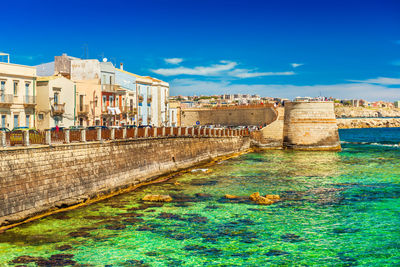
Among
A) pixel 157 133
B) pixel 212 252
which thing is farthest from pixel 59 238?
pixel 157 133

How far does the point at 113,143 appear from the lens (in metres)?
28.0

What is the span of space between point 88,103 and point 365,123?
159 m

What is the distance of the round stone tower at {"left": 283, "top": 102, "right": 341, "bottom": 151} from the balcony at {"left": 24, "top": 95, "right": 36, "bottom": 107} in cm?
3715

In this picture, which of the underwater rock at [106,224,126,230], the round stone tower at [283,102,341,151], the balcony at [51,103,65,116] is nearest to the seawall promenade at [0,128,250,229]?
the underwater rock at [106,224,126,230]

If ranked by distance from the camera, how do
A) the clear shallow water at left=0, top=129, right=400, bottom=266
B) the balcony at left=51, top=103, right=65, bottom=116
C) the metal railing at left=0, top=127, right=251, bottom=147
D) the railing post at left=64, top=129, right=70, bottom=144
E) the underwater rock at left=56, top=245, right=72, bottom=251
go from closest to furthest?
the clear shallow water at left=0, top=129, right=400, bottom=266 < the underwater rock at left=56, top=245, right=72, bottom=251 < the metal railing at left=0, top=127, right=251, bottom=147 < the railing post at left=64, top=129, right=70, bottom=144 < the balcony at left=51, top=103, right=65, bottom=116

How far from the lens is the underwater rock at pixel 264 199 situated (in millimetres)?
24145

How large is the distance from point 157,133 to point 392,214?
773 inches

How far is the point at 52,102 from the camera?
1494 inches

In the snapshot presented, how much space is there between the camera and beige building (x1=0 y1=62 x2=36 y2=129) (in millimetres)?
32594

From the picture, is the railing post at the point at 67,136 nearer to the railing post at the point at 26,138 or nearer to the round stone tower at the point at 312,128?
the railing post at the point at 26,138

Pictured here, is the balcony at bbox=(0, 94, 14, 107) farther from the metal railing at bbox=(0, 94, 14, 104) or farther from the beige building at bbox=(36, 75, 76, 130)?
the beige building at bbox=(36, 75, 76, 130)

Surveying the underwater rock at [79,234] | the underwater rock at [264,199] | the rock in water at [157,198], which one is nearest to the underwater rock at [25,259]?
the underwater rock at [79,234]

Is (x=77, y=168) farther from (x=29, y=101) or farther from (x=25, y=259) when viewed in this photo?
(x=29, y=101)

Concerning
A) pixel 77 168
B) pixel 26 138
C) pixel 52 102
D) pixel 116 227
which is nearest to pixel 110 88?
pixel 52 102
